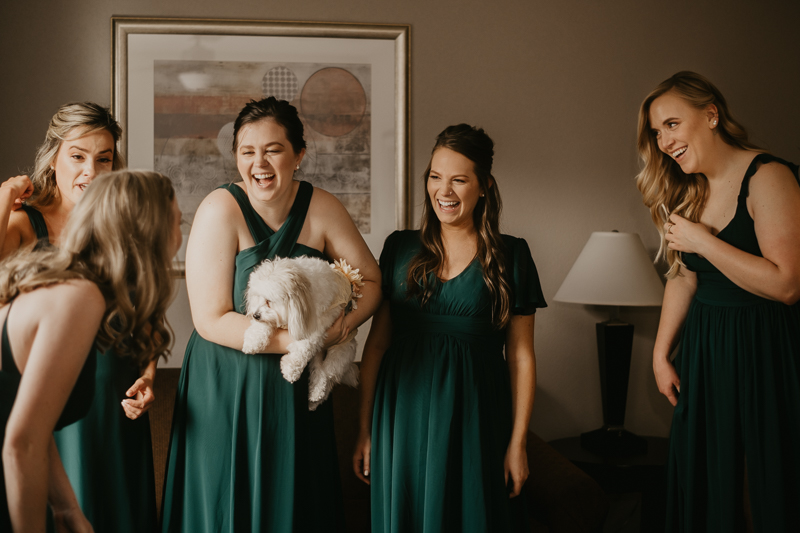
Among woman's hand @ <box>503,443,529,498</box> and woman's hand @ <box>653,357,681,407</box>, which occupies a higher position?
woman's hand @ <box>653,357,681,407</box>

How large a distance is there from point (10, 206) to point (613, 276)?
236 centimetres

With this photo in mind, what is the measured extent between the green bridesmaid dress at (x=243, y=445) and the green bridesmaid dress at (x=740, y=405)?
1161 millimetres

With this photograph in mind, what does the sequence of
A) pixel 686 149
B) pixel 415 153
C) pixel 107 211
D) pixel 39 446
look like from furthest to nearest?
pixel 415 153
pixel 686 149
pixel 107 211
pixel 39 446

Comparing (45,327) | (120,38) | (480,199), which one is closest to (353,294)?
(480,199)

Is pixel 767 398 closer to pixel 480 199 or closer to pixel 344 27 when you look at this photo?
pixel 480 199

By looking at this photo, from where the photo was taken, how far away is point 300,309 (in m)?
1.50

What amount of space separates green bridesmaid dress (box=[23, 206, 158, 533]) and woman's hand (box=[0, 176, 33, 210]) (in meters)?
0.14

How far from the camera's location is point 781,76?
10.2 feet

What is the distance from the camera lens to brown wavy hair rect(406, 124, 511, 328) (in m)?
1.71

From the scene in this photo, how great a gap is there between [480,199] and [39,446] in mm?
1348

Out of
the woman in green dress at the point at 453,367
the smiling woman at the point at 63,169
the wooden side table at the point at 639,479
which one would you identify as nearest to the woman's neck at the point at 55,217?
the smiling woman at the point at 63,169

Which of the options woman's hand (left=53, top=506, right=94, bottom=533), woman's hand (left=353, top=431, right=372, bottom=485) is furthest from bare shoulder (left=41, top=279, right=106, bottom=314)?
woman's hand (left=353, top=431, right=372, bottom=485)

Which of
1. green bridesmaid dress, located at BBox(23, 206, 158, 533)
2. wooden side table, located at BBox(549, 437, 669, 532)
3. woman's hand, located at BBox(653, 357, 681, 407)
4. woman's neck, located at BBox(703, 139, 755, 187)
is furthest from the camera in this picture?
wooden side table, located at BBox(549, 437, 669, 532)

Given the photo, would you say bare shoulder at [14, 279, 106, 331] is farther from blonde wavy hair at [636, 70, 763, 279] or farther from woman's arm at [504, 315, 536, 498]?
blonde wavy hair at [636, 70, 763, 279]
